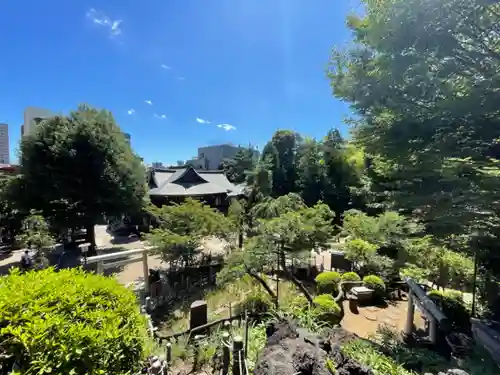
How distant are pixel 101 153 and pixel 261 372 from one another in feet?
41.5

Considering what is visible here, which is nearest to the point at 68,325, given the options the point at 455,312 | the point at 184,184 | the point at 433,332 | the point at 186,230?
the point at 433,332

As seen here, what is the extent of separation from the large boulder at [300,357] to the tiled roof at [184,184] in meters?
17.7

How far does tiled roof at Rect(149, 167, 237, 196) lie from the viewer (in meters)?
19.7

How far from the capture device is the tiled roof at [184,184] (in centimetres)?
1966

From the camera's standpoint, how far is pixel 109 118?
13.3 metres

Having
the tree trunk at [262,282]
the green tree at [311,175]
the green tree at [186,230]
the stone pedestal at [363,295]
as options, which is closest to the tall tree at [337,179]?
the green tree at [311,175]

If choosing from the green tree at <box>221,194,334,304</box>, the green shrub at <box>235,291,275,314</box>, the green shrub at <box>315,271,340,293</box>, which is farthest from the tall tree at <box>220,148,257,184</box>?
the green shrub at <box>235,291,275,314</box>

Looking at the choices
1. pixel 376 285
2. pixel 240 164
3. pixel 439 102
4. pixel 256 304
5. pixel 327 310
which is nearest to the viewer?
pixel 439 102

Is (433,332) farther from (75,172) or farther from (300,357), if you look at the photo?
→ (75,172)

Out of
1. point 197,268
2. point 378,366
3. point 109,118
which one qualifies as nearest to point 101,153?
point 109,118

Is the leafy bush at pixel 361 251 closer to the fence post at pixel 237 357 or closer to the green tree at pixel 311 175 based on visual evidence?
the fence post at pixel 237 357

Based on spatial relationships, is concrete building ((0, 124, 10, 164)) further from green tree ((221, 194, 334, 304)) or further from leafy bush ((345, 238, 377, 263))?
leafy bush ((345, 238, 377, 263))

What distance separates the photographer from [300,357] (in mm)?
1990

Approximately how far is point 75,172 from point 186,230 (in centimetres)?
627
